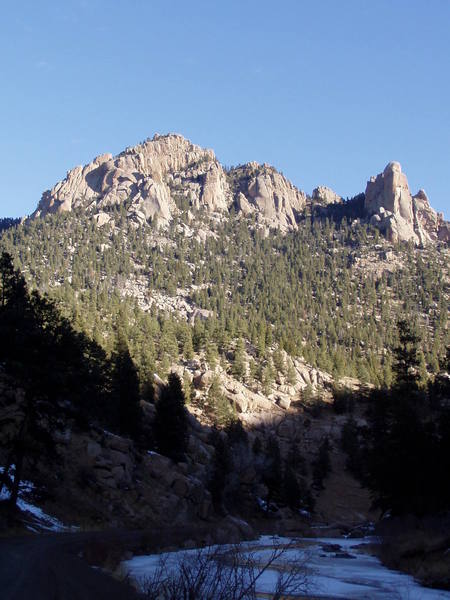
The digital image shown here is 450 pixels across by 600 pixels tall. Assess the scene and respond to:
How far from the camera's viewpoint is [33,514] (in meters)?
24.8

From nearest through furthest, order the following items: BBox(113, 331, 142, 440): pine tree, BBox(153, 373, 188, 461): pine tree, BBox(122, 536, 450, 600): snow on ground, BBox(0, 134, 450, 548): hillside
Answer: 1. BBox(122, 536, 450, 600): snow on ground
2. BBox(0, 134, 450, 548): hillside
3. BBox(113, 331, 142, 440): pine tree
4. BBox(153, 373, 188, 461): pine tree

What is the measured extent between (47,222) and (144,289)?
192ft

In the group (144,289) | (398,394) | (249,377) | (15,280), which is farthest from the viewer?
(144,289)

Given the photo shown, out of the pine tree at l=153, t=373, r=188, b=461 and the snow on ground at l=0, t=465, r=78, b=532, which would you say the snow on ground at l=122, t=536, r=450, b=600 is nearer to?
the snow on ground at l=0, t=465, r=78, b=532

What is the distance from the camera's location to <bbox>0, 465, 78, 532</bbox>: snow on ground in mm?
23320

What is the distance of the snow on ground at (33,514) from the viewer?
23.3m

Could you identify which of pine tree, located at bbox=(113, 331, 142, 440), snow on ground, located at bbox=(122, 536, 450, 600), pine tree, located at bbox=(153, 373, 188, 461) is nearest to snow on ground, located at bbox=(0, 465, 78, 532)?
snow on ground, located at bbox=(122, 536, 450, 600)

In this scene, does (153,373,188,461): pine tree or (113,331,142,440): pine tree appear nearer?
(113,331,142,440): pine tree

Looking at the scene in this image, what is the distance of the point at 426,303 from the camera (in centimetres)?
18862

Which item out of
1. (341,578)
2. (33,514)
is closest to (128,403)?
(33,514)

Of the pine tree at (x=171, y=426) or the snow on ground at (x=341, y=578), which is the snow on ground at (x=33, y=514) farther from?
the pine tree at (x=171, y=426)

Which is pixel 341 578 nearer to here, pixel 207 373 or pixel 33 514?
pixel 33 514

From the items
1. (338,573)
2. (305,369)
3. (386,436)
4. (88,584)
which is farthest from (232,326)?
(88,584)

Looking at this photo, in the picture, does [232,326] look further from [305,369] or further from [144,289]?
[144,289]
